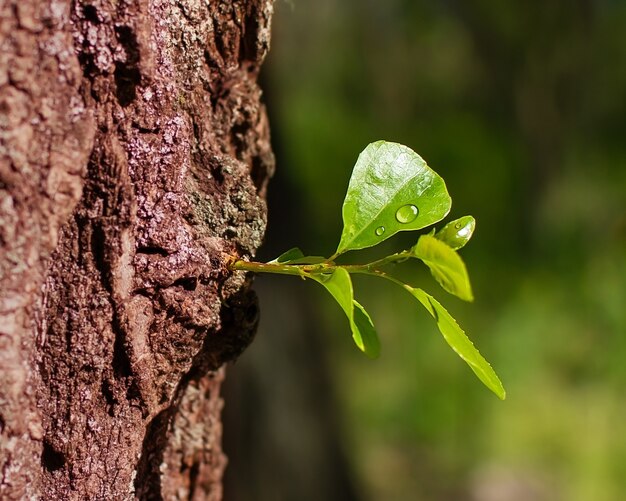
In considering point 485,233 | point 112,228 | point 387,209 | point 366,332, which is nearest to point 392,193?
point 387,209

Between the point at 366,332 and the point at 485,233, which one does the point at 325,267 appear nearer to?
the point at 366,332

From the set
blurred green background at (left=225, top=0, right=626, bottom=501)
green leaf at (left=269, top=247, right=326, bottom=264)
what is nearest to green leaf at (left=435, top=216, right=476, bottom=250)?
green leaf at (left=269, top=247, right=326, bottom=264)

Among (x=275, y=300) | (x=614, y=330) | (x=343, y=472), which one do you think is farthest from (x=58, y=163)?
(x=614, y=330)

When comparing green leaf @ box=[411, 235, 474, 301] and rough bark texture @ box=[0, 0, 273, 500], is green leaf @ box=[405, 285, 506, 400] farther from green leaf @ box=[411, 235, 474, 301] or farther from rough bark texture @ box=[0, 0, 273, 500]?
rough bark texture @ box=[0, 0, 273, 500]

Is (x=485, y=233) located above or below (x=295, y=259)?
below

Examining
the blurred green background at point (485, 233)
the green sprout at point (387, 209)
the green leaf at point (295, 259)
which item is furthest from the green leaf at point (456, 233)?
the blurred green background at point (485, 233)

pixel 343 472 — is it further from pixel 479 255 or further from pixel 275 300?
pixel 479 255

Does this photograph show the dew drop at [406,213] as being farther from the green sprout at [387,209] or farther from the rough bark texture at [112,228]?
the rough bark texture at [112,228]
